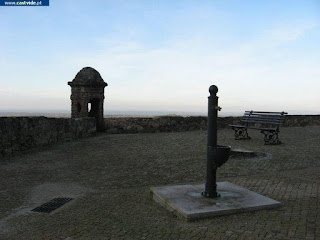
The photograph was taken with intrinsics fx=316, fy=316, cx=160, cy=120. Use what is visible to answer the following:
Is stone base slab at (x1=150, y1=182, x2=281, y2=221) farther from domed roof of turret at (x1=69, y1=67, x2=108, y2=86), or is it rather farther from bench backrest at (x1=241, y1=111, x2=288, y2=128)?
domed roof of turret at (x1=69, y1=67, x2=108, y2=86)

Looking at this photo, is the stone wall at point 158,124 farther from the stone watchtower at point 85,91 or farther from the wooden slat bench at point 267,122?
the wooden slat bench at point 267,122

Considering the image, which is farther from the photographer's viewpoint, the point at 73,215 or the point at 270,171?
the point at 270,171

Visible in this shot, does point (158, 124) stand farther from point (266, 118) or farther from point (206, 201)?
point (206, 201)

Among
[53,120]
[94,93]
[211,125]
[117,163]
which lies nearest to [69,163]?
[117,163]

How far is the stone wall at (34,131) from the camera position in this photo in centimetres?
905

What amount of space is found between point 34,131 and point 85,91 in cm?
503

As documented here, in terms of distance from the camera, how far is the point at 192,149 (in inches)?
401

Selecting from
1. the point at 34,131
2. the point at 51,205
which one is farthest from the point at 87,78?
the point at 51,205

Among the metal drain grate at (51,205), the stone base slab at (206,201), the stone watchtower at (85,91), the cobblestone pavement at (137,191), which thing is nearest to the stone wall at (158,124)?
the stone watchtower at (85,91)

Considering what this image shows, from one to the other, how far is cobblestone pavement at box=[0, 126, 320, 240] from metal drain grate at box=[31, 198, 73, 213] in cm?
15

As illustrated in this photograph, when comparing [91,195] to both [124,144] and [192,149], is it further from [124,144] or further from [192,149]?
[124,144]

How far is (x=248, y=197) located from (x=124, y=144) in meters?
7.33

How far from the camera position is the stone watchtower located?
15062 mm

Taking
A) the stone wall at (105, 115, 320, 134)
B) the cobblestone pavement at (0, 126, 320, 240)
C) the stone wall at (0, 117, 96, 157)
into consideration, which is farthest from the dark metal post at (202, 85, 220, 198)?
the stone wall at (105, 115, 320, 134)
